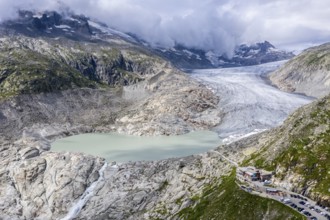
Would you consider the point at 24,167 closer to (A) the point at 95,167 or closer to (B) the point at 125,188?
(A) the point at 95,167

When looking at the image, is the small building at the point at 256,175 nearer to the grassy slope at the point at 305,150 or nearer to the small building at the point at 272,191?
the grassy slope at the point at 305,150

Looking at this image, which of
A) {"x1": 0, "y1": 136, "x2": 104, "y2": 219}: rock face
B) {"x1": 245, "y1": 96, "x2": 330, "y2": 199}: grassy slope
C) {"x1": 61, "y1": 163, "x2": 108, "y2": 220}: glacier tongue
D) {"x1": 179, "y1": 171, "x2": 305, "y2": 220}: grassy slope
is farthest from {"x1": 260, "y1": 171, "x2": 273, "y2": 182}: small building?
{"x1": 0, "y1": 136, "x2": 104, "y2": 219}: rock face

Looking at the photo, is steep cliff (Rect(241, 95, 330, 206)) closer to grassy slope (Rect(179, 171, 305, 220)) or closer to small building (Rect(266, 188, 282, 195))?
small building (Rect(266, 188, 282, 195))

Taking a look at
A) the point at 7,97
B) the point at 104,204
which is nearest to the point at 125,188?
the point at 104,204

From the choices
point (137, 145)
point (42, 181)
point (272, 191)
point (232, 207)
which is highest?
point (272, 191)

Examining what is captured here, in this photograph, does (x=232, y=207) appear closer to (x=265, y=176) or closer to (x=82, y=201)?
(x=265, y=176)

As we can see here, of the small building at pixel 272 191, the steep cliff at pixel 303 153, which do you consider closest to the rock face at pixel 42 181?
the steep cliff at pixel 303 153

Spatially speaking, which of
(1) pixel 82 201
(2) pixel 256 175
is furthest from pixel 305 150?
(1) pixel 82 201
